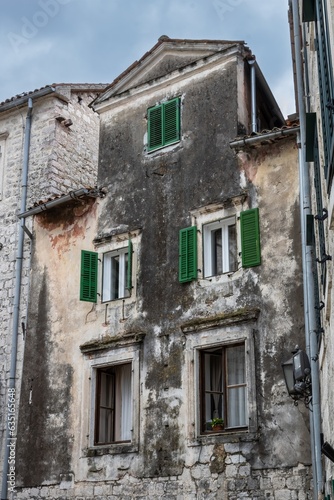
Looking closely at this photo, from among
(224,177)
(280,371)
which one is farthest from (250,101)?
(280,371)

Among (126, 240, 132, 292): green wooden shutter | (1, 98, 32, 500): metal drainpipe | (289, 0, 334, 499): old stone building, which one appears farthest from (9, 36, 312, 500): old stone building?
(289, 0, 334, 499): old stone building

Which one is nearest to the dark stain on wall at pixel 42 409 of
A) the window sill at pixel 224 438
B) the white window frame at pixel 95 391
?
the white window frame at pixel 95 391

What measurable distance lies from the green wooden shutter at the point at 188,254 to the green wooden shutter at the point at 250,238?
1.01 meters

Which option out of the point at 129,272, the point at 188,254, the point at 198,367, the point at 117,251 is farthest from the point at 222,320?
the point at 117,251

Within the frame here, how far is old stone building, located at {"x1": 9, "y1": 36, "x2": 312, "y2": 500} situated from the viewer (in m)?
13.0

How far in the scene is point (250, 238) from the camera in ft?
45.2

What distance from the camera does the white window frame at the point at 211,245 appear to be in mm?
14209

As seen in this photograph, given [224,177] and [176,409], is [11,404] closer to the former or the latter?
[176,409]

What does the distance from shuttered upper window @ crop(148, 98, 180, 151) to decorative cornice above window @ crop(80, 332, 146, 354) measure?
12.8 feet

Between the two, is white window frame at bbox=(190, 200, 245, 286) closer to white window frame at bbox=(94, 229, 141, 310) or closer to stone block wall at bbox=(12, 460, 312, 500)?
white window frame at bbox=(94, 229, 141, 310)

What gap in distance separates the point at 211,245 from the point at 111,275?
239cm

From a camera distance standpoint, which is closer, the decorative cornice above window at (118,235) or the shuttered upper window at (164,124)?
the decorative cornice above window at (118,235)

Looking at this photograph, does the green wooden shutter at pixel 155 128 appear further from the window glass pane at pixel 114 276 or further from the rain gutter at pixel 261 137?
the window glass pane at pixel 114 276

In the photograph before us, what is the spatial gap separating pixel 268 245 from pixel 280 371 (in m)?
2.25
